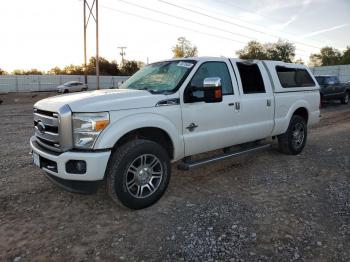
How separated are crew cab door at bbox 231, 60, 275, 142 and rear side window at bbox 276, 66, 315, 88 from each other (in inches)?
20.0

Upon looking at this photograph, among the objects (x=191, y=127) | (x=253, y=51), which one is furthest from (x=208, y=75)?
(x=253, y=51)

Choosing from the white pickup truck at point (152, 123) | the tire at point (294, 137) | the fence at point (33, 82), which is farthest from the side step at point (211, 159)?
the fence at point (33, 82)

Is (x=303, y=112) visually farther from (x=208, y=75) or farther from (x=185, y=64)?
(x=185, y=64)

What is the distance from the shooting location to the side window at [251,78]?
5.45 meters

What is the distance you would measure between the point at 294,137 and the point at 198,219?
146 inches

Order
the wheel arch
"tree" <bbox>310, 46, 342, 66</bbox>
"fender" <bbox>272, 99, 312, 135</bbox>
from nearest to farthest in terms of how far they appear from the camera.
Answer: "fender" <bbox>272, 99, 312, 135</bbox> → the wheel arch → "tree" <bbox>310, 46, 342, 66</bbox>

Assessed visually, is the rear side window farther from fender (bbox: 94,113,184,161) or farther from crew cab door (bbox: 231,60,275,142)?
fender (bbox: 94,113,184,161)

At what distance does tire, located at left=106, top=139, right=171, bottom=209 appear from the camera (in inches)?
151

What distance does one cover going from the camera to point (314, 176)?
5.40 meters

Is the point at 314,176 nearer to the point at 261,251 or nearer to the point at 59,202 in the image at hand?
the point at 261,251

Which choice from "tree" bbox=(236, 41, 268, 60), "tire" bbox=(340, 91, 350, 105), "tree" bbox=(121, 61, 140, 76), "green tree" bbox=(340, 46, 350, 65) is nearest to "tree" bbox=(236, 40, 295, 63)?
"tree" bbox=(236, 41, 268, 60)

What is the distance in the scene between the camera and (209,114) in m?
4.75

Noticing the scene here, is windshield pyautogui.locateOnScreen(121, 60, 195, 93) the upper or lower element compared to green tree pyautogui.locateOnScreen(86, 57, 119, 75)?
lower

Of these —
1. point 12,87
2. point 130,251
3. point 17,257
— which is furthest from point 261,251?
point 12,87
